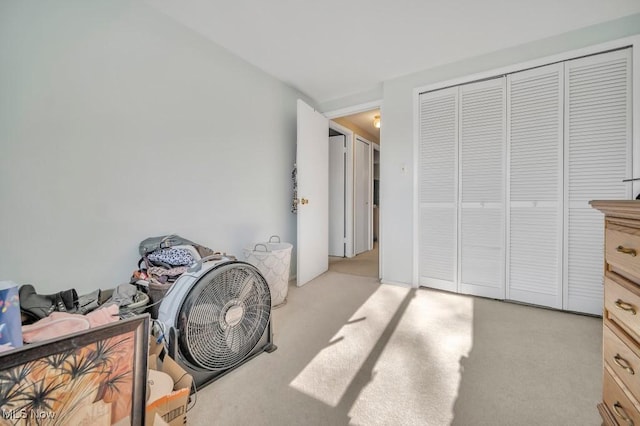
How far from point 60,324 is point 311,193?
2.31 meters

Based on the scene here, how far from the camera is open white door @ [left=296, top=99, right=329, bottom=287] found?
280 cm

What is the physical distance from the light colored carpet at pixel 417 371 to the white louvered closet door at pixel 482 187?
341 millimetres

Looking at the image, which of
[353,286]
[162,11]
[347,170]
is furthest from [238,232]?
[347,170]

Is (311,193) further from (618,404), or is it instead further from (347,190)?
(618,404)

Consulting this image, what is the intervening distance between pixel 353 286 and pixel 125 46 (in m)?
2.77

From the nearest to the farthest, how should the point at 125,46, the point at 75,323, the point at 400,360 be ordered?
the point at 75,323
the point at 400,360
the point at 125,46

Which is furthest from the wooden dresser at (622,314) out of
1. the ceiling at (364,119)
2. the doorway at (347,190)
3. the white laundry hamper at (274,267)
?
the ceiling at (364,119)

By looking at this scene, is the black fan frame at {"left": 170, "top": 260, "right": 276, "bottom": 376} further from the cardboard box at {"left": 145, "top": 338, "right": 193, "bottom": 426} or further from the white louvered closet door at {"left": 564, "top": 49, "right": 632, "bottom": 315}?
the white louvered closet door at {"left": 564, "top": 49, "right": 632, "bottom": 315}

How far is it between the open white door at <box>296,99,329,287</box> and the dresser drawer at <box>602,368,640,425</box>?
2285 millimetres

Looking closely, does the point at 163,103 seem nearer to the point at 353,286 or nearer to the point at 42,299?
the point at 42,299

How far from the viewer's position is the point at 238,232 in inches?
A: 94.7

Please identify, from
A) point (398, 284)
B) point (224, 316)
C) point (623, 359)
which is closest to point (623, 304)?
point (623, 359)

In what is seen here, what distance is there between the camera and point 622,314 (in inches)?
33.2

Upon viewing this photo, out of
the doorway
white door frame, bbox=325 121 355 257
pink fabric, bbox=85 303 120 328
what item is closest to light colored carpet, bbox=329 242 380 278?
the doorway
